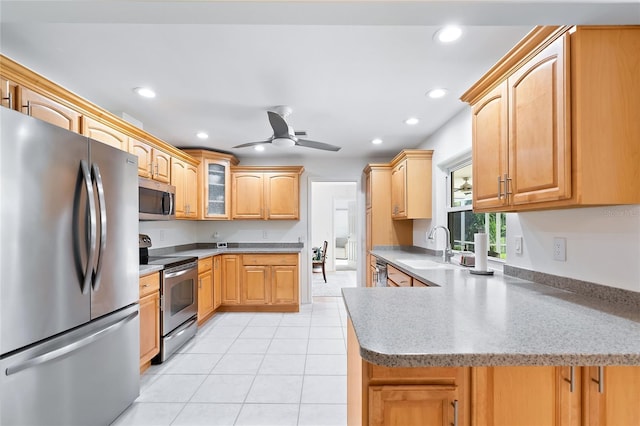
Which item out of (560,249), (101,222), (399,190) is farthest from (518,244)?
(101,222)

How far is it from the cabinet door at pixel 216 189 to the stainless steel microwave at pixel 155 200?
996 millimetres

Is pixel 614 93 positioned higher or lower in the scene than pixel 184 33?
lower

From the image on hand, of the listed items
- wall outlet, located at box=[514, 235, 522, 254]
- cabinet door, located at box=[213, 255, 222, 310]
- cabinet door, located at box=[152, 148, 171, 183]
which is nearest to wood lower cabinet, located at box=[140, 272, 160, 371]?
cabinet door, located at box=[152, 148, 171, 183]

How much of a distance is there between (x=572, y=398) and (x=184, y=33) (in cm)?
239

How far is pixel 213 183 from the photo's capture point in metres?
4.44

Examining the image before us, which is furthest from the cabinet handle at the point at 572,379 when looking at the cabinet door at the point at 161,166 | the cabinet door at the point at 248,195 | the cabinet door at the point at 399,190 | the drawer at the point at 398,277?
the cabinet door at the point at 248,195

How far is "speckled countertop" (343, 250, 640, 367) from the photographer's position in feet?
2.69

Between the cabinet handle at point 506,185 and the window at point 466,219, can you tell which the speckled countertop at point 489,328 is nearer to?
the cabinet handle at point 506,185

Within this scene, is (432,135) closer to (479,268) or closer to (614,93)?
(479,268)

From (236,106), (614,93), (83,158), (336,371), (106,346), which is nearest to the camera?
(614,93)

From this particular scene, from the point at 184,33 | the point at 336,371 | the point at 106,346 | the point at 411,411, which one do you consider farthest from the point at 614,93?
the point at 106,346

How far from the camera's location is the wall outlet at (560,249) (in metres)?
1.62

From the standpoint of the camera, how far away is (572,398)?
0.91 meters

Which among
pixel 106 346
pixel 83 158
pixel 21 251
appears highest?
pixel 83 158
